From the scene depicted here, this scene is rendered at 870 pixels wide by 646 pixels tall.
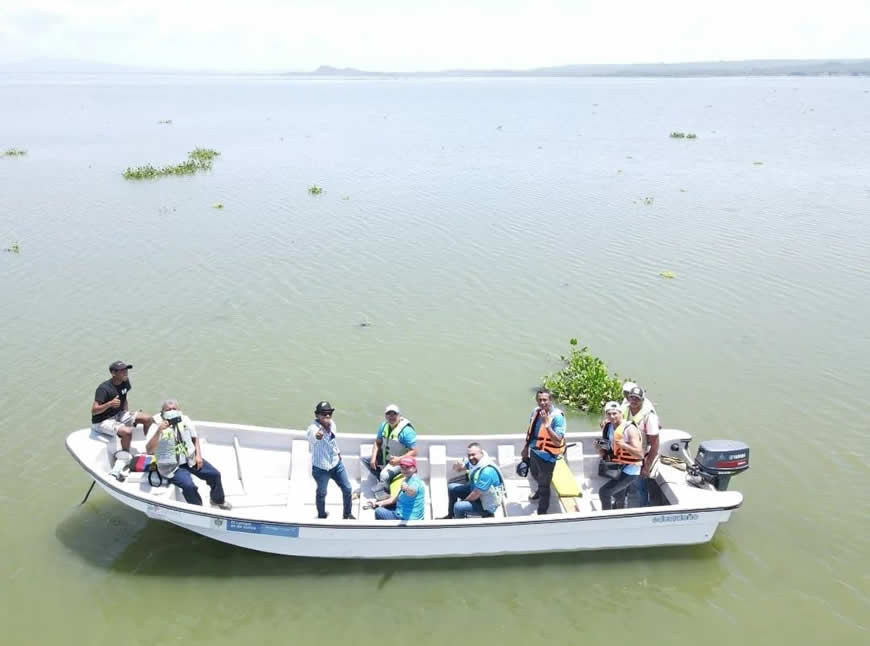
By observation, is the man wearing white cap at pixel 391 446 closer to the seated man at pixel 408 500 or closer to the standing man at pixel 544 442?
the seated man at pixel 408 500

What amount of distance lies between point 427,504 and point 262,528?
2.56 meters

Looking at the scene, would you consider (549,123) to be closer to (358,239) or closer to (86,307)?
(358,239)

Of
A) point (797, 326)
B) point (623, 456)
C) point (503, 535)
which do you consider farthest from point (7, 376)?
point (797, 326)

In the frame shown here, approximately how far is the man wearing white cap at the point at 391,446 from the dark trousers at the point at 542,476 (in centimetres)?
172

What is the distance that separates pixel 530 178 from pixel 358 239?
13.2 metres

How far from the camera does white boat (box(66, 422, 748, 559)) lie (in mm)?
9688

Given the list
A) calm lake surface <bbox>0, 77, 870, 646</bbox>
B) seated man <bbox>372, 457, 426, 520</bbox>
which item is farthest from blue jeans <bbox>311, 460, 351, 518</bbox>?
calm lake surface <bbox>0, 77, 870, 646</bbox>

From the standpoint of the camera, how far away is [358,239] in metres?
25.2

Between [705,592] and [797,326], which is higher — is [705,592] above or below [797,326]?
below

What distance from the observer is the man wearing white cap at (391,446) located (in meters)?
10.3

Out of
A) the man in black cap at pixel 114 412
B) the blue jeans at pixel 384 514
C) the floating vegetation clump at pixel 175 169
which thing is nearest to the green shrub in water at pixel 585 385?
the blue jeans at pixel 384 514

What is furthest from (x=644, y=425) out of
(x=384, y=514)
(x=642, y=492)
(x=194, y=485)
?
(x=194, y=485)

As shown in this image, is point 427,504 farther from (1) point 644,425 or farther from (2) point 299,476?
(1) point 644,425

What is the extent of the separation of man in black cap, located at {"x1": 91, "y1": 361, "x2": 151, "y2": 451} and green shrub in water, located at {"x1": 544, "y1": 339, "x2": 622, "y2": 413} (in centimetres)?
782
